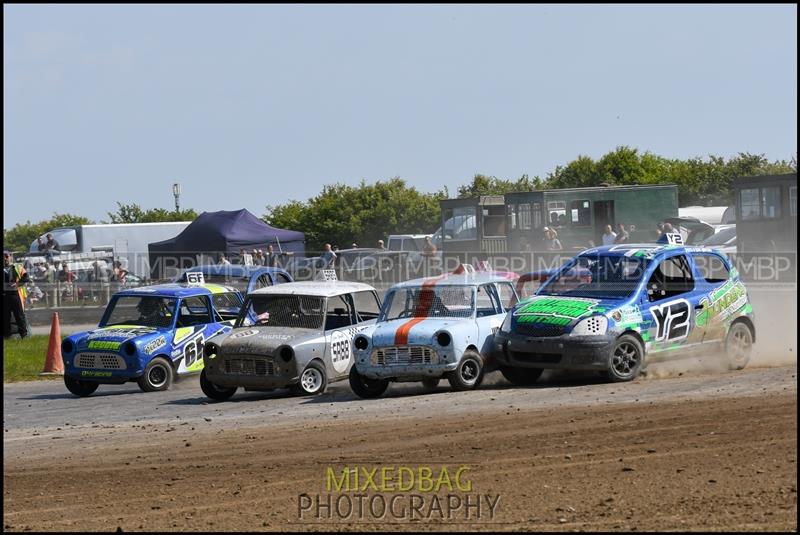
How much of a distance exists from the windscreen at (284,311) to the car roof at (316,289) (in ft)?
0.18

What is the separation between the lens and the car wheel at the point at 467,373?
44.3ft

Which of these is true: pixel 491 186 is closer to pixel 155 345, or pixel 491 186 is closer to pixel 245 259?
pixel 245 259

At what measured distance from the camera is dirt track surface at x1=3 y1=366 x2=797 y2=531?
24.6ft

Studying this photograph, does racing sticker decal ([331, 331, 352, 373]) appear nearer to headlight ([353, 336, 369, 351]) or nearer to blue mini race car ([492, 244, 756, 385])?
headlight ([353, 336, 369, 351])

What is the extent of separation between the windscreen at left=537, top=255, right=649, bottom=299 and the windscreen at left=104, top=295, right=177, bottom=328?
539cm

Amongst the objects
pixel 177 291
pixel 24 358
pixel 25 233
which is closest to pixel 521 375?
pixel 177 291

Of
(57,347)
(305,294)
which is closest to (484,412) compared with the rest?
(305,294)

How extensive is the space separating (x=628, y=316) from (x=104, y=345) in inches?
280

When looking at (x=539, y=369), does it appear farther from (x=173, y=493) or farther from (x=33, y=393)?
(x=33, y=393)

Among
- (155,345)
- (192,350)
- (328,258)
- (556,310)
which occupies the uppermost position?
(328,258)

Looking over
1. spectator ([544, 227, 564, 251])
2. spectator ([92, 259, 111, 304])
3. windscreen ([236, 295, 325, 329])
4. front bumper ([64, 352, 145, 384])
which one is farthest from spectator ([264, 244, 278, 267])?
windscreen ([236, 295, 325, 329])

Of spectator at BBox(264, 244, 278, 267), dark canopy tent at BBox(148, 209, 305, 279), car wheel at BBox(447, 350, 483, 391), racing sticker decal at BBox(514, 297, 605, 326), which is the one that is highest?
dark canopy tent at BBox(148, 209, 305, 279)

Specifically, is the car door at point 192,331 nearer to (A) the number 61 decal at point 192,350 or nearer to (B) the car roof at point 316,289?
(A) the number 61 decal at point 192,350

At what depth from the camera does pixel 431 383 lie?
1415 cm
